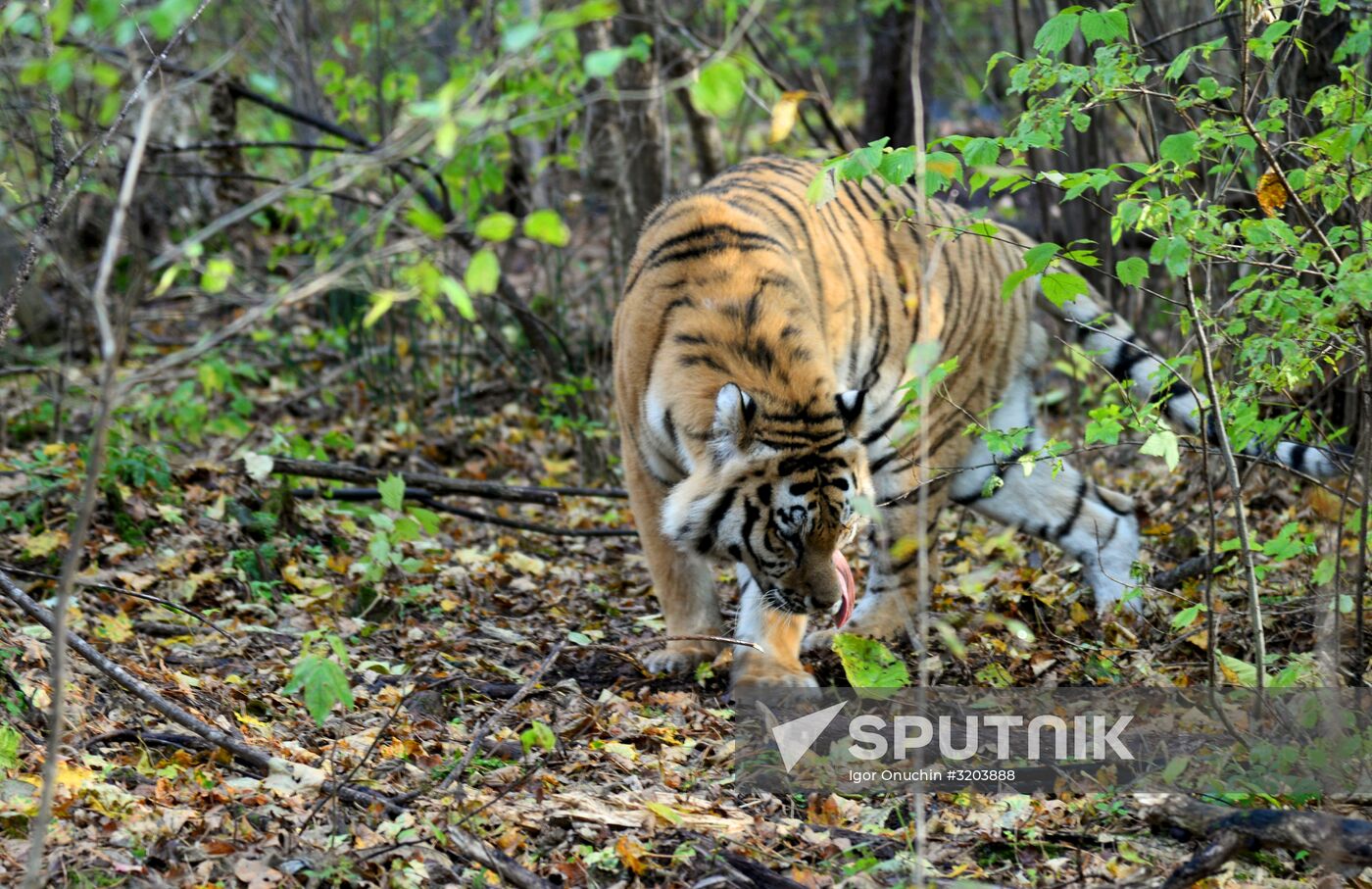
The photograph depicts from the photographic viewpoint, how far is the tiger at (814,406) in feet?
12.4

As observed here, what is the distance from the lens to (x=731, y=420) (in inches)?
144

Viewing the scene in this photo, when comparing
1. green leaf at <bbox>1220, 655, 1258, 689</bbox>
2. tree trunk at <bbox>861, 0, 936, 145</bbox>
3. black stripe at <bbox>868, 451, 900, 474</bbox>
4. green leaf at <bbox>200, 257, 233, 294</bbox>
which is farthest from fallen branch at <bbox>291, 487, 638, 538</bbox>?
Result: tree trunk at <bbox>861, 0, 936, 145</bbox>

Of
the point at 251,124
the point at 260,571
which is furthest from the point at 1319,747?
the point at 251,124

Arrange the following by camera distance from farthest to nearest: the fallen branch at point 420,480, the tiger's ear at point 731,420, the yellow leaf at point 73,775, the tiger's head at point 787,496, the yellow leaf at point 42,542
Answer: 1. the fallen branch at point 420,480
2. the yellow leaf at point 42,542
3. the tiger's head at point 787,496
4. the tiger's ear at point 731,420
5. the yellow leaf at point 73,775

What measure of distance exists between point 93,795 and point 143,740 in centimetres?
35

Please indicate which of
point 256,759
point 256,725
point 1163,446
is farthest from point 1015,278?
point 256,725

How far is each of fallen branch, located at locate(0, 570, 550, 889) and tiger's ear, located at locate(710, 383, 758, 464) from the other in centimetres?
145

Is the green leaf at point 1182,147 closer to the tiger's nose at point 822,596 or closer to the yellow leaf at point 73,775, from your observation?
the tiger's nose at point 822,596

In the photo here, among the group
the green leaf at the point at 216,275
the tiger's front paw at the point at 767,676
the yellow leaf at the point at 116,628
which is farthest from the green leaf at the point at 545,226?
the yellow leaf at the point at 116,628

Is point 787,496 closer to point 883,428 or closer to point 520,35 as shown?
point 883,428

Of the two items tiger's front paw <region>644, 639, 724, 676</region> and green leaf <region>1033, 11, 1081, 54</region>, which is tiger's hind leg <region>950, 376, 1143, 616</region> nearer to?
tiger's front paw <region>644, 639, 724, 676</region>

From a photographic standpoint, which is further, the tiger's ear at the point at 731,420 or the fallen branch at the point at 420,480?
the fallen branch at the point at 420,480

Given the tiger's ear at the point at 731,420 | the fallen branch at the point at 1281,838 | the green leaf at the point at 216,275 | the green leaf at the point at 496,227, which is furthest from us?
the tiger's ear at the point at 731,420

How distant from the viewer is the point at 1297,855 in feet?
9.18
